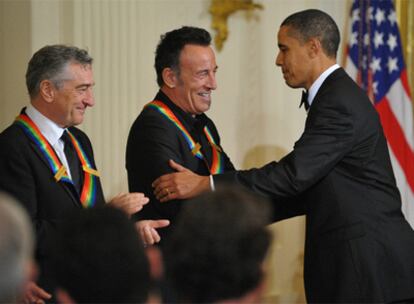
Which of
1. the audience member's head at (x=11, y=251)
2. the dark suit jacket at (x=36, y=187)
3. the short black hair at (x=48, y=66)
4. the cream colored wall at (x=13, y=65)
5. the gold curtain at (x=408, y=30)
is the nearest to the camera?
the audience member's head at (x=11, y=251)

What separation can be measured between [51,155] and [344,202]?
1.41 m

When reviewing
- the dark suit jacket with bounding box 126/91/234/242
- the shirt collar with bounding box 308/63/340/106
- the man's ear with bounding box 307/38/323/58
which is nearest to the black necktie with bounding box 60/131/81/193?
the dark suit jacket with bounding box 126/91/234/242

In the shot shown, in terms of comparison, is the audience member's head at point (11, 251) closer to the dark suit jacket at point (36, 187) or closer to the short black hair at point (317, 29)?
the dark suit jacket at point (36, 187)

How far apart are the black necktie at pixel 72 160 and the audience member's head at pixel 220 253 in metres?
2.19

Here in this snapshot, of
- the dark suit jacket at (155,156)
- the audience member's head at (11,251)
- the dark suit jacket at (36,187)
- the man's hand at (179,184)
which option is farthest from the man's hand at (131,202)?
the audience member's head at (11,251)

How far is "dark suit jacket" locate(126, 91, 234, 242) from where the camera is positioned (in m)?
4.01

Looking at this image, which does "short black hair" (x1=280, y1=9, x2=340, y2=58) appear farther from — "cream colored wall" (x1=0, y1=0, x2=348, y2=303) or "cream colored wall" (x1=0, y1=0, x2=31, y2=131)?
"cream colored wall" (x1=0, y1=0, x2=31, y2=131)

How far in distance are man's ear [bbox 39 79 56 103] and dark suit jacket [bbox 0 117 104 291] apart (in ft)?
0.72

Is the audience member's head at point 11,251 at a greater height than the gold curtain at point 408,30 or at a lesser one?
lesser

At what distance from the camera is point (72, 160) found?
376 centimetres

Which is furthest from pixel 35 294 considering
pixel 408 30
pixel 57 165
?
pixel 408 30

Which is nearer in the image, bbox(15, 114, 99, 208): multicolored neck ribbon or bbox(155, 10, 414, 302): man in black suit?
bbox(15, 114, 99, 208): multicolored neck ribbon

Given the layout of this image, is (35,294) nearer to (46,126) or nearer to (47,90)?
(46,126)

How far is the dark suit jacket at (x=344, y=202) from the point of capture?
387cm
